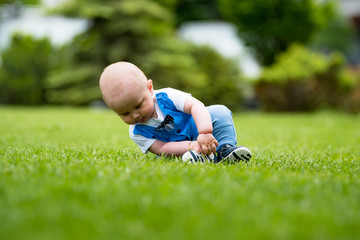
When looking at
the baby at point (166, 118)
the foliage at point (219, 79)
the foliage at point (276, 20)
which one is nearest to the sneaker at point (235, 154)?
the baby at point (166, 118)

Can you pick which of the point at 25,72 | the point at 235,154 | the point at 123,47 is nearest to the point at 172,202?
the point at 235,154

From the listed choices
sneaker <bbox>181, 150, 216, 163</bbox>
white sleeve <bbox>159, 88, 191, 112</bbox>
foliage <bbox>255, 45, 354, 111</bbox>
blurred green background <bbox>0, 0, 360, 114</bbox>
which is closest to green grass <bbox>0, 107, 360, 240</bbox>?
sneaker <bbox>181, 150, 216, 163</bbox>

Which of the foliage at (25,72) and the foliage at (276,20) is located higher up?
the foliage at (276,20)

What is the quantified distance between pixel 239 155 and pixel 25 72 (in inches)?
651

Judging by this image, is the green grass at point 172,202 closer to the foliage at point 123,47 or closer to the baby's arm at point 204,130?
the baby's arm at point 204,130

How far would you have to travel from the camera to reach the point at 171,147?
2.97m

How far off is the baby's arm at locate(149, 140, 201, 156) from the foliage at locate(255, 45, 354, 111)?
12.0 m

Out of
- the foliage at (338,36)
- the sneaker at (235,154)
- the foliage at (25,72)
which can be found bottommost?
the foliage at (25,72)

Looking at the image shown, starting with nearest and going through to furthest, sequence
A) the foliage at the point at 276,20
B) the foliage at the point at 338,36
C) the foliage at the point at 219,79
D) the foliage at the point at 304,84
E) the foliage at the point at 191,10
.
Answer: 1. the foliage at the point at 304,84
2. the foliage at the point at 219,79
3. the foliage at the point at 276,20
4. the foliage at the point at 338,36
5. the foliage at the point at 191,10

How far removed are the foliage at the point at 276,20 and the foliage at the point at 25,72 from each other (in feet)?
32.4

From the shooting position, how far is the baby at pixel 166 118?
259 centimetres

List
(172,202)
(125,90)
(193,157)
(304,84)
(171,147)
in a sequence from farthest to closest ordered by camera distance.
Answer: (304,84) < (171,147) < (193,157) < (125,90) < (172,202)

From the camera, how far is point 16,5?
22578 millimetres

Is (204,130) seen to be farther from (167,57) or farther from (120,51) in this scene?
(120,51)
